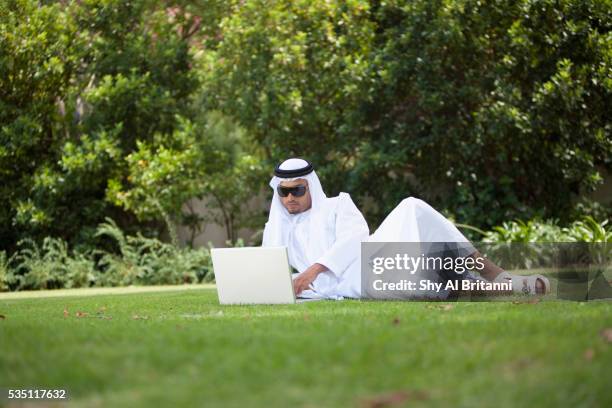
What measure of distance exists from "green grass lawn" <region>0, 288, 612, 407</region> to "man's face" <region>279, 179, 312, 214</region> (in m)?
2.87

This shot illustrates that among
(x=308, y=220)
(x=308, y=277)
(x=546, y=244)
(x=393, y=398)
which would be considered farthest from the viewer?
(x=546, y=244)

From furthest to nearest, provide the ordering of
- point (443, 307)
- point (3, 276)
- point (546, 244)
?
point (3, 276), point (546, 244), point (443, 307)

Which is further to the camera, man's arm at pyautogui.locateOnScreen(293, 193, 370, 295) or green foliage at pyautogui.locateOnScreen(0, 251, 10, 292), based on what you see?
green foliage at pyautogui.locateOnScreen(0, 251, 10, 292)

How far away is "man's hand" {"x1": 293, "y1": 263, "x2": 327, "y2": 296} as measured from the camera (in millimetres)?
8180

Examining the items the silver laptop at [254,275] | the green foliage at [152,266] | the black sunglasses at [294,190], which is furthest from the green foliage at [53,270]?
the silver laptop at [254,275]

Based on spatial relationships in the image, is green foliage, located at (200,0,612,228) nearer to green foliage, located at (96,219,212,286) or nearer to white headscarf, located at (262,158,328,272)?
green foliage, located at (96,219,212,286)

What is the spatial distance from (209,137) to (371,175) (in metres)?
3.23

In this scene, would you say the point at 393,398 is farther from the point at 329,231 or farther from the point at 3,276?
the point at 3,276

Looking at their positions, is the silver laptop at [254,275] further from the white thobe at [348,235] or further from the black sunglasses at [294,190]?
the black sunglasses at [294,190]

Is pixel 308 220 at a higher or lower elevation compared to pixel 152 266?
higher

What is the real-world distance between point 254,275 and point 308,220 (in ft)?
3.66

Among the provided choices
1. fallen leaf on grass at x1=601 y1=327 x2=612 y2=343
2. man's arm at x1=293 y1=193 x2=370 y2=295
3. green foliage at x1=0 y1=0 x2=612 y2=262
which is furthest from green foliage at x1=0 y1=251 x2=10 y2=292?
fallen leaf on grass at x1=601 y1=327 x2=612 y2=343

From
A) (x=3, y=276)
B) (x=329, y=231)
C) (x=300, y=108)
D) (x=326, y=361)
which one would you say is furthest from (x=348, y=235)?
(x=3, y=276)

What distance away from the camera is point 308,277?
820 centimetres
